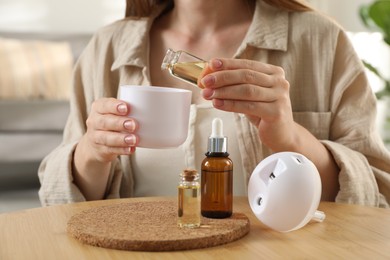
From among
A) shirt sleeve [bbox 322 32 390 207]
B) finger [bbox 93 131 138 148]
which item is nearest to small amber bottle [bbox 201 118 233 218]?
finger [bbox 93 131 138 148]

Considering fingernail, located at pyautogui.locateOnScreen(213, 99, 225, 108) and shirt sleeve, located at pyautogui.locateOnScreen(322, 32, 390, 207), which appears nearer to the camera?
fingernail, located at pyautogui.locateOnScreen(213, 99, 225, 108)

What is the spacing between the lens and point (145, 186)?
1257 mm

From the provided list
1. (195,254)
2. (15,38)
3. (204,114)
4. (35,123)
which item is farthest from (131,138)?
(15,38)

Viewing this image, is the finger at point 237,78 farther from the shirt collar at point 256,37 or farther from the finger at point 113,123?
the shirt collar at point 256,37

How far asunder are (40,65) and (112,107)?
10.3 ft

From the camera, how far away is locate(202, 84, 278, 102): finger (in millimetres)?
844

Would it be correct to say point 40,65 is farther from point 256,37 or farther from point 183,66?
point 183,66

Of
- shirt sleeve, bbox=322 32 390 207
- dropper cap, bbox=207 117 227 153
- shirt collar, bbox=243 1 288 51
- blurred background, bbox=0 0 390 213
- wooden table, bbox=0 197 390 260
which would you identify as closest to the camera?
wooden table, bbox=0 197 390 260

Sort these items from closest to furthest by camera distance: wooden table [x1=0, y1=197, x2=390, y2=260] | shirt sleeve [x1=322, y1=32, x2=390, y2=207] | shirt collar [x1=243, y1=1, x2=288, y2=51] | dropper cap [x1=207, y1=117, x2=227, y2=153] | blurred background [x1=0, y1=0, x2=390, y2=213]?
wooden table [x1=0, y1=197, x2=390, y2=260] < dropper cap [x1=207, y1=117, x2=227, y2=153] < shirt sleeve [x1=322, y1=32, x2=390, y2=207] < shirt collar [x1=243, y1=1, x2=288, y2=51] < blurred background [x1=0, y1=0, x2=390, y2=213]

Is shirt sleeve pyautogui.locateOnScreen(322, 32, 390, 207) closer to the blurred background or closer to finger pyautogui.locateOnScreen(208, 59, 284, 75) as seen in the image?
finger pyautogui.locateOnScreen(208, 59, 284, 75)

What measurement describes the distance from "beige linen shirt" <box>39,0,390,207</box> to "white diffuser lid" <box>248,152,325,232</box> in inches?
13.8

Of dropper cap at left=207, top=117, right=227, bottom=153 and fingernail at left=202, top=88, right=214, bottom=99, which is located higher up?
fingernail at left=202, top=88, right=214, bottom=99

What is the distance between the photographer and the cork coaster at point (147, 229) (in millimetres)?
692

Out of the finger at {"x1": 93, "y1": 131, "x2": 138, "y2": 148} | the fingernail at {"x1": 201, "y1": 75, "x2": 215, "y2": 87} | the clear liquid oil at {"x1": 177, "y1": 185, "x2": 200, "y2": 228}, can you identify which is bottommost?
the clear liquid oil at {"x1": 177, "y1": 185, "x2": 200, "y2": 228}
